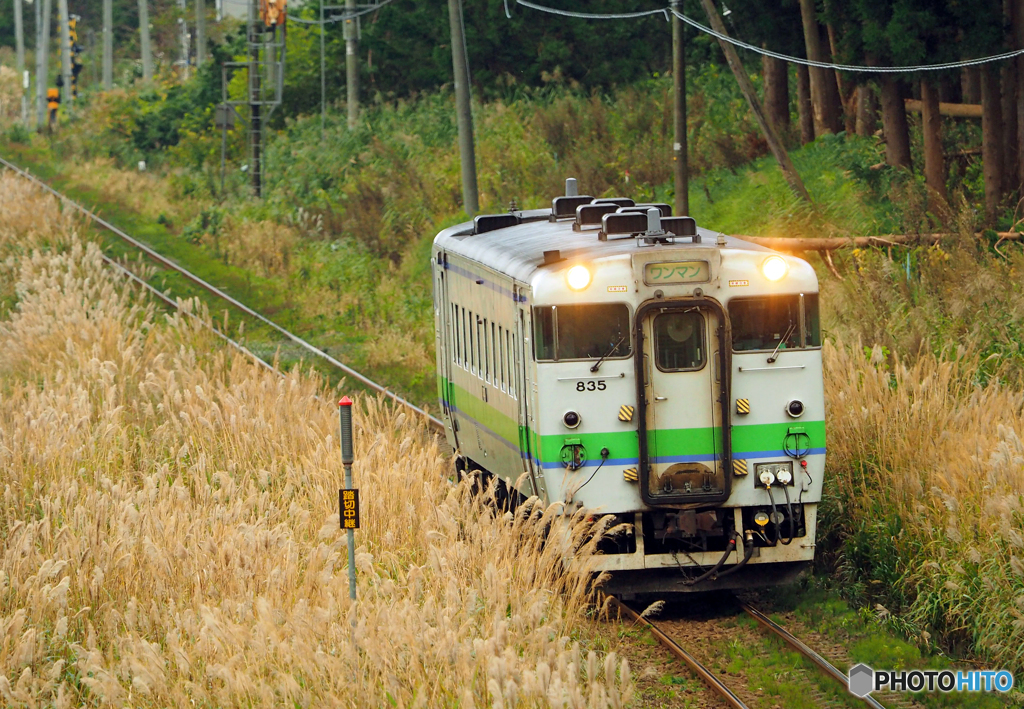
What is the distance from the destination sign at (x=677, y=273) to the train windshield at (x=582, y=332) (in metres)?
0.29

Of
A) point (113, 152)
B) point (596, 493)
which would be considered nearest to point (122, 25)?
point (113, 152)

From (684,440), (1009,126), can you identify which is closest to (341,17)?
(1009,126)

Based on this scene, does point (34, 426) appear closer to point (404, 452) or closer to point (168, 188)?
point (404, 452)

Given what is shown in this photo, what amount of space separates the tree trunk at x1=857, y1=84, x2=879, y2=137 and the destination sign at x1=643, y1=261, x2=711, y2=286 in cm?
1687

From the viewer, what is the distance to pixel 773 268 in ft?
33.9

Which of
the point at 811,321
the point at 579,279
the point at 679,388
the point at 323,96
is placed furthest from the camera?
the point at 323,96

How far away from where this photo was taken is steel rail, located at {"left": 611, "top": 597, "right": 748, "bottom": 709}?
880 centimetres

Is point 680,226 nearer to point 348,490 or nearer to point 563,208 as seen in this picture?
point 563,208

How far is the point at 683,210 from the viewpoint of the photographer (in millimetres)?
22656

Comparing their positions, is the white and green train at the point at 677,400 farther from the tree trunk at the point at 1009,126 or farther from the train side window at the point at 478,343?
the tree trunk at the point at 1009,126

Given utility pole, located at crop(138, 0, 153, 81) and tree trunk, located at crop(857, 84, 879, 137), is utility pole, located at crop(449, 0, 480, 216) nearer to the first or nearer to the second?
tree trunk, located at crop(857, 84, 879, 137)

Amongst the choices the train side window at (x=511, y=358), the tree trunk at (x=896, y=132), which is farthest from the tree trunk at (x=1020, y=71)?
the train side window at (x=511, y=358)

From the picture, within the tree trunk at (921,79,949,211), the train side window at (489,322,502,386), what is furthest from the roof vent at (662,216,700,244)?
the tree trunk at (921,79,949,211)

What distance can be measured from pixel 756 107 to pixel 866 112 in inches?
193
